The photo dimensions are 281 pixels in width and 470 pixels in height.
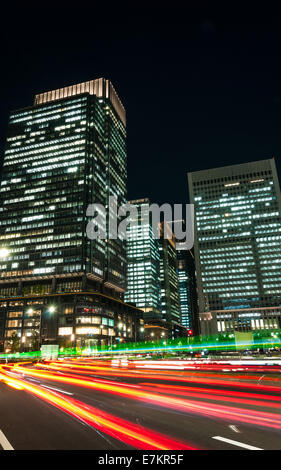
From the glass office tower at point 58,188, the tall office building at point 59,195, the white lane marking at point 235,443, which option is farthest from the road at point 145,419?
the glass office tower at point 58,188

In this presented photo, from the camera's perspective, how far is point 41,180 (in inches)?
5605

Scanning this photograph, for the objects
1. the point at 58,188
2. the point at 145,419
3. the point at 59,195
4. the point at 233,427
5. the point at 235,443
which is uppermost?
the point at 58,188

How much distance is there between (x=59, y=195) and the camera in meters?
137

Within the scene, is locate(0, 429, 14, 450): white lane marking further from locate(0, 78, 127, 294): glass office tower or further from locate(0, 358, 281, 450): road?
locate(0, 78, 127, 294): glass office tower

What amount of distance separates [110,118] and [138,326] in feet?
368

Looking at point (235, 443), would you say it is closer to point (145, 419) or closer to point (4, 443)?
point (145, 419)

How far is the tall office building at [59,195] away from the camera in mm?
127188

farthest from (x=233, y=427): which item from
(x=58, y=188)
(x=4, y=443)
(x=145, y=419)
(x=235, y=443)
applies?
(x=58, y=188)

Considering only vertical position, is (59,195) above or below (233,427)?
above

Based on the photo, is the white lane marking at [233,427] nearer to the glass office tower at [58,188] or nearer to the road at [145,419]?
the road at [145,419]

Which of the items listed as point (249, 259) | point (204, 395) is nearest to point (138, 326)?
point (249, 259)

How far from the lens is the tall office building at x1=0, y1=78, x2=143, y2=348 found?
417ft

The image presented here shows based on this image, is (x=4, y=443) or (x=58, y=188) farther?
(x=58, y=188)

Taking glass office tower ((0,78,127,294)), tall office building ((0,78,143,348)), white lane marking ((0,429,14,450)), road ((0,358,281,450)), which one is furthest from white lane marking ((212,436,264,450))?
glass office tower ((0,78,127,294))
